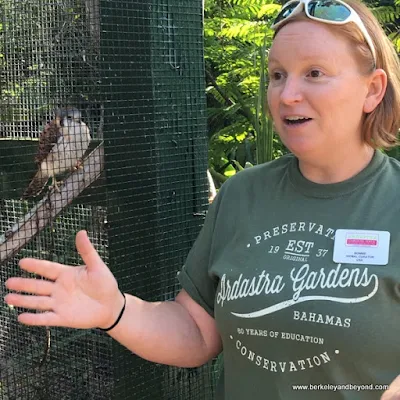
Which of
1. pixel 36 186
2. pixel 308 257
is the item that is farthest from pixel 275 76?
pixel 36 186

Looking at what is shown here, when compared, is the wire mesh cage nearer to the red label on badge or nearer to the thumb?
the thumb

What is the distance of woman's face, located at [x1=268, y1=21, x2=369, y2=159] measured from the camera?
1.23 m

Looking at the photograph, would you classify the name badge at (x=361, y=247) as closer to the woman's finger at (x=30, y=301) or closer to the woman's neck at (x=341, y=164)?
the woman's neck at (x=341, y=164)

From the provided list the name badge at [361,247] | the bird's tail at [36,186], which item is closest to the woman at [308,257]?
the name badge at [361,247]

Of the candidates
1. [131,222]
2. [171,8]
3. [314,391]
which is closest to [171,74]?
[171,8]

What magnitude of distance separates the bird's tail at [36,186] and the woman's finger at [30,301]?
167 centimetres

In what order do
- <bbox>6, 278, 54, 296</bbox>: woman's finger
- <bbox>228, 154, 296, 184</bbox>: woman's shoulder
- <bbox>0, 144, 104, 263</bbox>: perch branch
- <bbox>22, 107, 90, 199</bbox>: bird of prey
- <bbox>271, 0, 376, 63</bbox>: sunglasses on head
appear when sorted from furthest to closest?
<bbox>22, 107, 90, 199</bbox>: bird of prey < <bbox>0, 144, 104, 263</bbox>: perch branch < <bbox>228, 154, 296, 184</bbox>: woman's shoulder < <bbox>271, 0, 376, 63</bbox>: sunglasses on head < <bbox>6, 278, 54, 296</bbox>: woman's finger

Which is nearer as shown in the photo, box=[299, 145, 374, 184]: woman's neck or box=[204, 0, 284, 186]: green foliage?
box=[299, 145, 374, 184]: woman's neck

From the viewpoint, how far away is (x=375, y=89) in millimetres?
1295

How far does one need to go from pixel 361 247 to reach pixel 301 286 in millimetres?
138

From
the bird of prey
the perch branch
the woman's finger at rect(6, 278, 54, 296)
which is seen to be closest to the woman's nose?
the woman's finger at rect(6, 278, 54, 296)

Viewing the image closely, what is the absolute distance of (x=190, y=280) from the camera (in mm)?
1422

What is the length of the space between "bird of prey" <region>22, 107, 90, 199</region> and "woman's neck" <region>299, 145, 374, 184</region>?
1.47m

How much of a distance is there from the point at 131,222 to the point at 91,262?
840 millimetres
